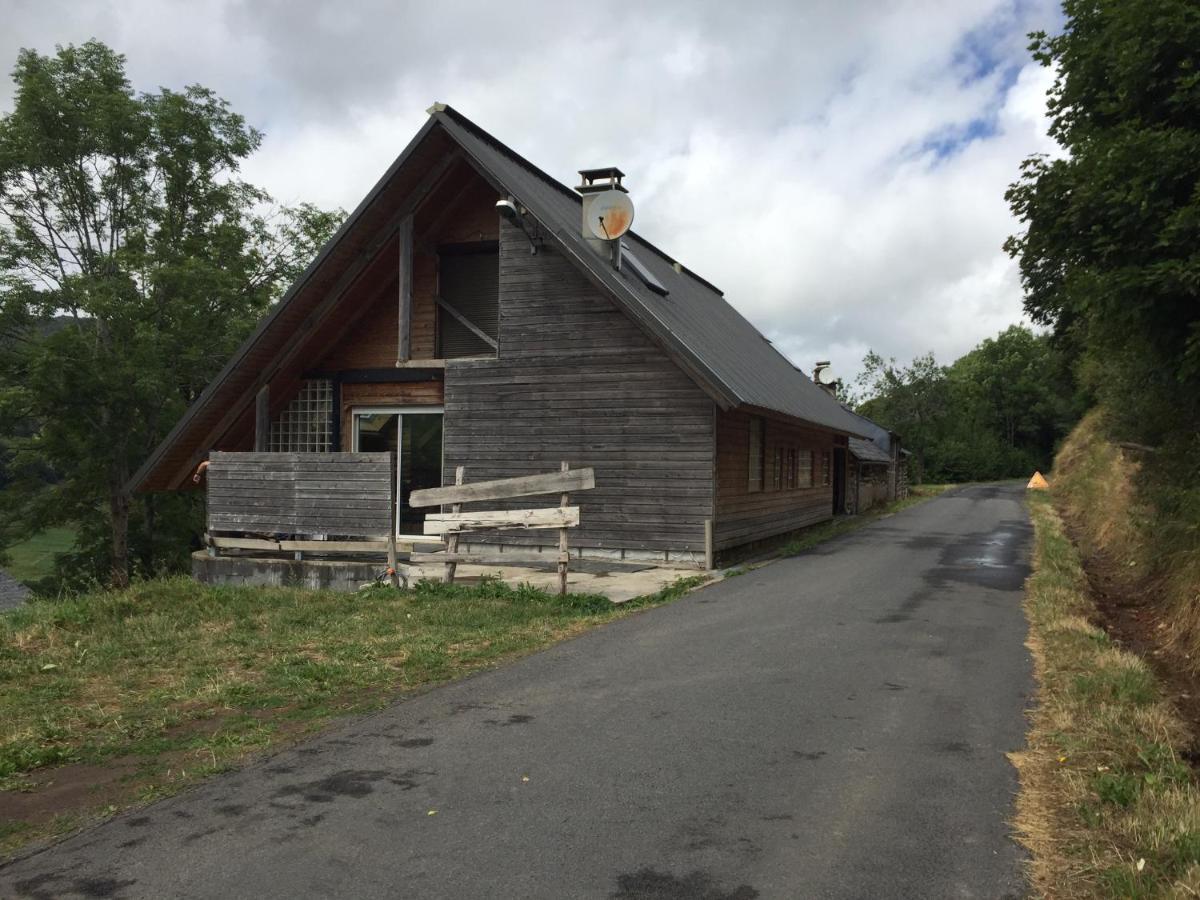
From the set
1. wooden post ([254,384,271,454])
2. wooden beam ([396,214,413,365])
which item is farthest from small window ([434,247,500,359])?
wooden post ([254,384,271,454])

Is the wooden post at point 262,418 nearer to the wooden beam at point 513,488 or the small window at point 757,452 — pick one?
the wooden beam at point 513,488

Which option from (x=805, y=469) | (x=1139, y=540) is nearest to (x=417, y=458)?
(x=805, y=469)

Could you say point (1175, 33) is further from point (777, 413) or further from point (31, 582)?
point (31, 582)

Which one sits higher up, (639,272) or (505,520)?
(639,272)

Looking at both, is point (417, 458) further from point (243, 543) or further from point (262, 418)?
point (243, 543)

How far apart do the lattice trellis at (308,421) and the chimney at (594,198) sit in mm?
5910

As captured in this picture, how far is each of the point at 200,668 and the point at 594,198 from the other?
11216 mm

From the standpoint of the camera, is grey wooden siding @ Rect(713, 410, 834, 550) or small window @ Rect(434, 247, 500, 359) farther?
small window @ Rect(434, 247, 500, 359)

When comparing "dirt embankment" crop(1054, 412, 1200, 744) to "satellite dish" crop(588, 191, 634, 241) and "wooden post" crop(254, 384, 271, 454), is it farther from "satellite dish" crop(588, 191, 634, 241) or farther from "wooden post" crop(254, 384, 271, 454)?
"wooden post" crop(254, 384, 271, 454)

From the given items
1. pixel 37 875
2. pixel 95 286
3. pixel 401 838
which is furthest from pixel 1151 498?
pixel 95 286

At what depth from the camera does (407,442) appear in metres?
16.7

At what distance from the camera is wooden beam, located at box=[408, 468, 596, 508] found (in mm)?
10406

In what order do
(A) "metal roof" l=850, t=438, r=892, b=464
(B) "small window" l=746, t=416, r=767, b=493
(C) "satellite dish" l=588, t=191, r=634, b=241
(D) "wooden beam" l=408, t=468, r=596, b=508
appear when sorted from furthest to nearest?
1. (A) "metal roof" l=850, t=438, r=892, b=464
2. (B) "small window" l=746, t=416, r=767, b=493
3. (C) "satellite dish" l=588, t=191, r=634, b=241
4. (D) "wooden beam" l=408, t=468, r=596, b=508

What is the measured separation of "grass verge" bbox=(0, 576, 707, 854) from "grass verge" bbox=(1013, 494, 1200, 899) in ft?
13.5
